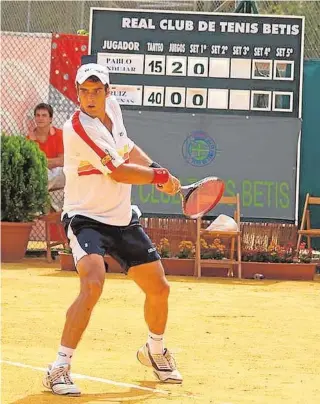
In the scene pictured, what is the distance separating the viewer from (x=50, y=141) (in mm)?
15727

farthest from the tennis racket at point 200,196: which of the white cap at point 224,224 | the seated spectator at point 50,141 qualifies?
the seated spectator at point 50,141

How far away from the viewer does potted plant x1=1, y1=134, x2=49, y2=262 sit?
14.7 metres

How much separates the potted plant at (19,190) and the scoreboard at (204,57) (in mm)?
1424

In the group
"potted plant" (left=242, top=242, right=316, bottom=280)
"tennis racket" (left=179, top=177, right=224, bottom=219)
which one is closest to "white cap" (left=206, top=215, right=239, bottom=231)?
"potted plant" (left=242, top=242, right=316, bottom=280)

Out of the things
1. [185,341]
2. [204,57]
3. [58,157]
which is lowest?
[185,341]

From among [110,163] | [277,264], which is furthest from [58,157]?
[110,163]

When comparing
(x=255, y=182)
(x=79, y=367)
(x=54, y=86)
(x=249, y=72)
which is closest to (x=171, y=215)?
(x=255, y=182)

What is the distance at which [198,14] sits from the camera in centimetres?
1458

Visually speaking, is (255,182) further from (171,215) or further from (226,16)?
(226,16)

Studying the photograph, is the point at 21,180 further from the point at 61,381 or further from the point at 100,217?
the point at 61,381

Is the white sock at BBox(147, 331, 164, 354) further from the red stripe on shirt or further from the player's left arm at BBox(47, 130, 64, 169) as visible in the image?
the player's left arm at BBox(47, 130, 64, 169)

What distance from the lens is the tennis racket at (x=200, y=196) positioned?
730 cm

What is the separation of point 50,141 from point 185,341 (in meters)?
7.52

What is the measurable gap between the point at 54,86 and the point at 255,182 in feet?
11.9
